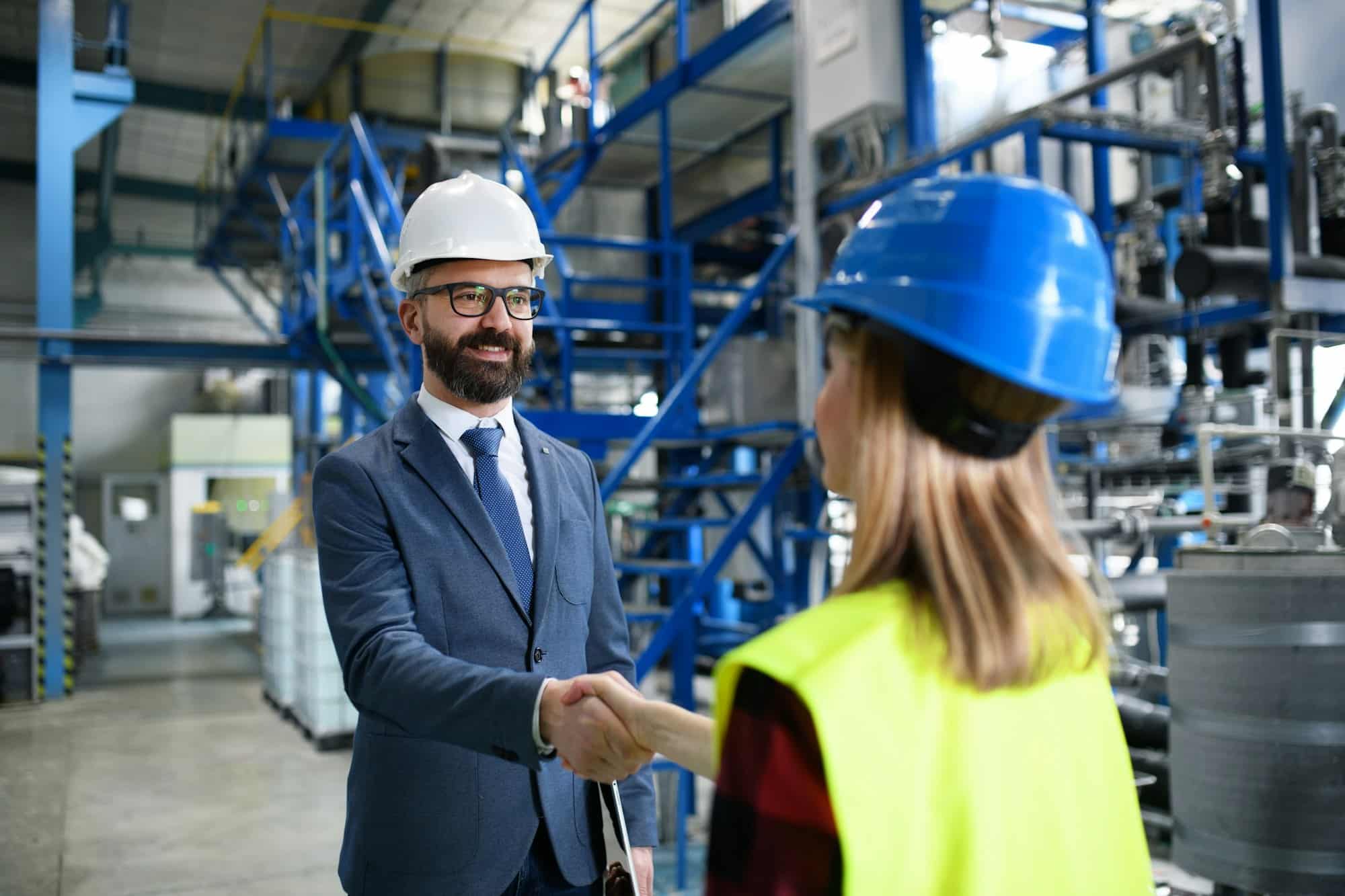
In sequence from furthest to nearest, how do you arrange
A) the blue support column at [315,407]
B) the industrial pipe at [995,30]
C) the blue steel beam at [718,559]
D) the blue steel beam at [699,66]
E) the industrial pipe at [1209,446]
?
the blue support column at [315,407] < the blue steel beam at [699,66] < the blue steel beam at [718,559] < the industrial pipe at [995,30] < the industrial pipe at [1209,446]

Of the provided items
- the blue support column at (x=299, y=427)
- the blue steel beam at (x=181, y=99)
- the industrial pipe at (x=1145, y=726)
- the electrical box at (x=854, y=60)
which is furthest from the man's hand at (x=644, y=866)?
the blue steel beam at (x=181, y=99)

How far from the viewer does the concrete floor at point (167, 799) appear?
6.25 m

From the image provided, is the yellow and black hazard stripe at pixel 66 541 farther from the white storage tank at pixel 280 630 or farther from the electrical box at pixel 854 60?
the electrical box at pixel 854 60

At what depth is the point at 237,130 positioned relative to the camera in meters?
15.5

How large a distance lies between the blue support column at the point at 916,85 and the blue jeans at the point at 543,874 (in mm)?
4638

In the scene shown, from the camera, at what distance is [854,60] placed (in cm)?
606

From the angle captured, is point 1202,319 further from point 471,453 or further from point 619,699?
point 619,699

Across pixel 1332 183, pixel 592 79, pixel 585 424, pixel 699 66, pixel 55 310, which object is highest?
pixel 592 79

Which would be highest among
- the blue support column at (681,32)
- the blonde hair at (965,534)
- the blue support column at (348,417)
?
the blue support column at (681,32)

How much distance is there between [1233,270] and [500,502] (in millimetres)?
3688

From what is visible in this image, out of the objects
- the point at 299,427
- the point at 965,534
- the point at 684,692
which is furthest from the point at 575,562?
the point at 299,427

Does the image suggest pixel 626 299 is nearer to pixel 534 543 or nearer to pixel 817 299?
pixel 534 543

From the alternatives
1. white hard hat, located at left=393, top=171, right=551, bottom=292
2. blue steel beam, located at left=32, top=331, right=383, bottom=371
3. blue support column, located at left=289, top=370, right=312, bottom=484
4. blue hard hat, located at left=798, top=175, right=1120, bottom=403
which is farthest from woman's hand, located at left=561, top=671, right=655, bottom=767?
blue support column, located at left=289, top=370, right=312, bottom=484

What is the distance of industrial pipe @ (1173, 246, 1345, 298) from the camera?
4523 millimetres
